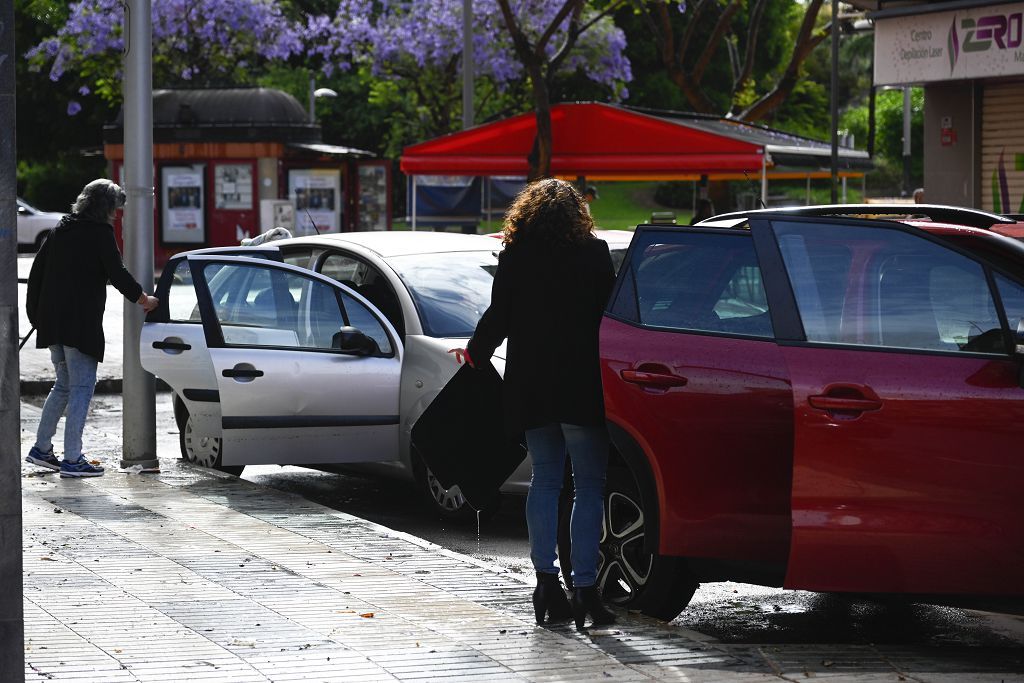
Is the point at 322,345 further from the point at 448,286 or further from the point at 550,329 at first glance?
the point at 550,329

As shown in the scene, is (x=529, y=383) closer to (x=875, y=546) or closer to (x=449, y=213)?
(x=875, y=546)

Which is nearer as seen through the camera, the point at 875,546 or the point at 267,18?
the point at 875,546

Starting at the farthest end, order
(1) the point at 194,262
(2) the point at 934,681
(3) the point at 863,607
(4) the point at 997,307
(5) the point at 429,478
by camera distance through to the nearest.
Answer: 1. (1) the point at 194,262
2. (5) the point at 429,478
3. (3) the point at 863,607
4. (4) the point at 997,307
5. (2) the point at 934,681

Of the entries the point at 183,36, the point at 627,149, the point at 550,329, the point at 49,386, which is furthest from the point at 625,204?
the point at 550,329

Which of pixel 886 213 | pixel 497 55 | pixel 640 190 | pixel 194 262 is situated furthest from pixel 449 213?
pixel 640 190

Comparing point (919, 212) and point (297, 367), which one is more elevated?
point (919, 212)

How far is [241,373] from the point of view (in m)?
9.31

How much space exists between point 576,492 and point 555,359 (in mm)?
528

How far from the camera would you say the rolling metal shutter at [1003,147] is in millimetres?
17281

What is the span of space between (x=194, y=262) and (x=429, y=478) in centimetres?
210

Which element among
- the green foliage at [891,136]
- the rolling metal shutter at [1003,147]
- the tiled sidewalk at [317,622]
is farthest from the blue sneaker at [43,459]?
the green foliage at [891,136]

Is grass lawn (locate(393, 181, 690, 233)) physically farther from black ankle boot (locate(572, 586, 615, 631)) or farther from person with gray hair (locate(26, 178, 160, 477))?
black ankle boot (locate(572, 586, 615, 631))

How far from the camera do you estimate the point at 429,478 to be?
888 cm

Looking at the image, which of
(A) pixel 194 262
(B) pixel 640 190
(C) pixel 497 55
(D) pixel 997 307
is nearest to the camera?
(D) pixel 997 307
